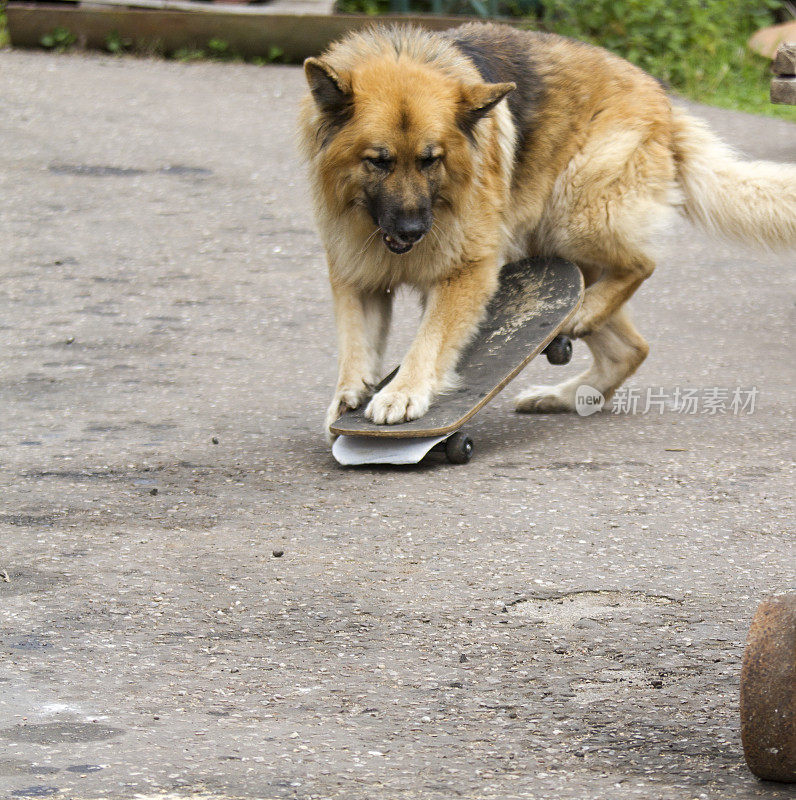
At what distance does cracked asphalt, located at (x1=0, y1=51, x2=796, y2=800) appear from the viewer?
2.55 meters

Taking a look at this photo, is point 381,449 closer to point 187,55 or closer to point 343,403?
point 343,403

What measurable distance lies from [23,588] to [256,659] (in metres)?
0.82

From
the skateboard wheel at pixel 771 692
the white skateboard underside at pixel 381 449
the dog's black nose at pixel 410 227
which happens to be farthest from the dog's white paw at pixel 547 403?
the skateboard wheel at pixel 771 692

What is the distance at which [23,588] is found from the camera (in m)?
3.37

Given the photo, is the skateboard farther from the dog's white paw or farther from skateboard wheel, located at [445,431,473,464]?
the dog's white paw

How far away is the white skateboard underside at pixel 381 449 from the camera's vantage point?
4.35 m

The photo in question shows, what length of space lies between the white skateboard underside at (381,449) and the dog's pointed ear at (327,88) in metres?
1.27

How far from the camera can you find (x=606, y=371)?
17.6 feet

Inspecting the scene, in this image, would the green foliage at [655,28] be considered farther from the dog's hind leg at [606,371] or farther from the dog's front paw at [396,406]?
the dog's front paw at [396,406]

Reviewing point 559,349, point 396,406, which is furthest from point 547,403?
point 396,406

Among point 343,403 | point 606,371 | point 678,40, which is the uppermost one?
point 678,40

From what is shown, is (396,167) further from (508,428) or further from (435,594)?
(435,594)

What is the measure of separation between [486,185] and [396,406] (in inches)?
41.9

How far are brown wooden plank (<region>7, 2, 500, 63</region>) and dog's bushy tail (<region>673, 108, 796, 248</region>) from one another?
23.3ft
